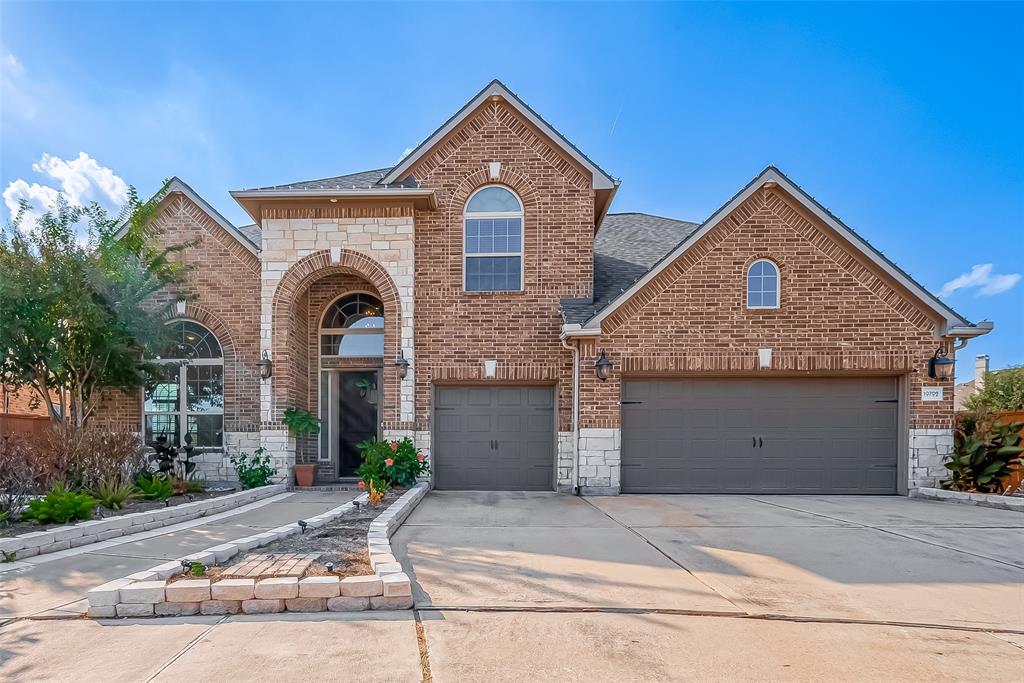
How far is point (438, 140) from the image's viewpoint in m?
10.2

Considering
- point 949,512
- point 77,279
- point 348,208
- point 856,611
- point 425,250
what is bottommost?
point 949,512

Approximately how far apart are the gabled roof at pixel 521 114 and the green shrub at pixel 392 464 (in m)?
5.09

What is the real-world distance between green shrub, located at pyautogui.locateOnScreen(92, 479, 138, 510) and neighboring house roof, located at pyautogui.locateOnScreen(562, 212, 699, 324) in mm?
7046

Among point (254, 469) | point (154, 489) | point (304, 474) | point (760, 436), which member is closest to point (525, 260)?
point (760, 436)

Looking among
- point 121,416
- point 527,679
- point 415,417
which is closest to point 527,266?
point 415,417

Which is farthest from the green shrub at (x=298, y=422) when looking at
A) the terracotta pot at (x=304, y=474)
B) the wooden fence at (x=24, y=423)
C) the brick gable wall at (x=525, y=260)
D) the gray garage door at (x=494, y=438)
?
the wooden fence at (x=24, y=423)

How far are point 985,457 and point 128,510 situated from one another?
13.0 meters

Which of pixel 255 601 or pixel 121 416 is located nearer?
pixel 255 601

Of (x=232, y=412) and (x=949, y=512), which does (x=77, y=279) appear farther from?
(x=949, y=512)

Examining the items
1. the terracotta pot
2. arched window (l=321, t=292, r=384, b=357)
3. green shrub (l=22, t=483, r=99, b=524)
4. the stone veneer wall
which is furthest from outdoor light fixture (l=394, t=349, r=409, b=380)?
the stone veneer wall

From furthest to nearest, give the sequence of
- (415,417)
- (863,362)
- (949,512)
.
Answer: (415,417) → (863,362) → (949,512)

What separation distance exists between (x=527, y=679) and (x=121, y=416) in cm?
1106

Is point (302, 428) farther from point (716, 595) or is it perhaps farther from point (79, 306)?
point (716, 595)

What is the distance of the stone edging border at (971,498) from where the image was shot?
25.3 feet
